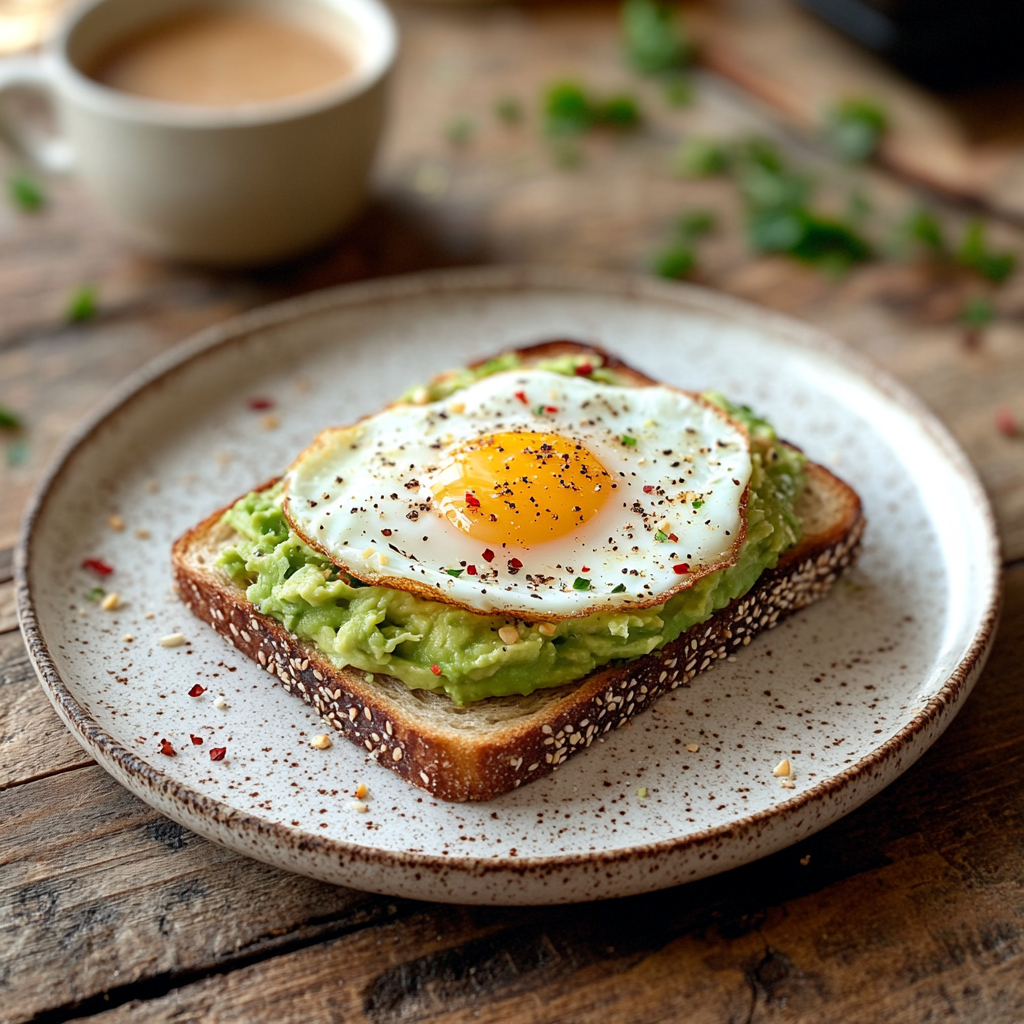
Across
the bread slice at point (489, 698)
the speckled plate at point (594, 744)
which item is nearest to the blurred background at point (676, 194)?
the speckled plate at point (594, 744)

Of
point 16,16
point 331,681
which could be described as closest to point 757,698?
point 331,681

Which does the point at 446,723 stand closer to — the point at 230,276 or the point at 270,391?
the point at 270,391

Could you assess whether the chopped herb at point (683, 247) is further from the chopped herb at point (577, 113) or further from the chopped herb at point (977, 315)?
the chopped herb at point (977, 315)

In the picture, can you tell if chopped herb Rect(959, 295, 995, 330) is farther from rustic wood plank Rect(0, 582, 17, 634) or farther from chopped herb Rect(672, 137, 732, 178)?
rustic wood plank Rect(0, 582, 17, 634)

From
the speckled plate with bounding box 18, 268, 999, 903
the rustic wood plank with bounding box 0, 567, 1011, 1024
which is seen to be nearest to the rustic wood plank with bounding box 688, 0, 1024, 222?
the speckled plate with bounding box 18, 268, 999, 903

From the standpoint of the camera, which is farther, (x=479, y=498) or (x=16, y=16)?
(x=16, y=16)

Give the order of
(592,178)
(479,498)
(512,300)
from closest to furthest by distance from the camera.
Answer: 1. (479,498)
2. (512,300)
3. (592,178)

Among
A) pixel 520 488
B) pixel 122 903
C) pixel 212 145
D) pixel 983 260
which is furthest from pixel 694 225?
pixel 122 903
